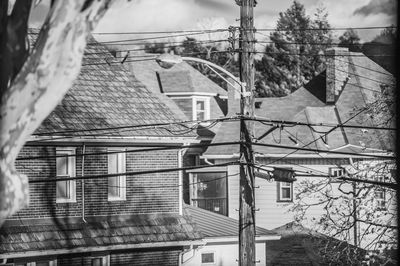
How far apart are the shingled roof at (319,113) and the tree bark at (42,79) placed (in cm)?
2837

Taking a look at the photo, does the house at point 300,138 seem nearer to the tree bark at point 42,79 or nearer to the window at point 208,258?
the window at point 208,258

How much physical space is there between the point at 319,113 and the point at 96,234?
18213 mm

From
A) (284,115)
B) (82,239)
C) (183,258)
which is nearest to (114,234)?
(82,239)

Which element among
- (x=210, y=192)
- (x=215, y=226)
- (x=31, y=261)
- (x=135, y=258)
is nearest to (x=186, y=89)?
(x=210, y=192)

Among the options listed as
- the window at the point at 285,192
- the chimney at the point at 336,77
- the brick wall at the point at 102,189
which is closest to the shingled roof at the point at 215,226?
the brick wall at the point at 102,189

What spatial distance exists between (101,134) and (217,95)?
23.5 meters

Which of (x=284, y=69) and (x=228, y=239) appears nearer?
(x=228, y=239)

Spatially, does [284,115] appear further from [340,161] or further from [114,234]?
[114,234]

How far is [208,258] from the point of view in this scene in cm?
2942

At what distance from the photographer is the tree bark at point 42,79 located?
823cm

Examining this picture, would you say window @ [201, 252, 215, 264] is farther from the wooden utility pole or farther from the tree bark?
the tree bark

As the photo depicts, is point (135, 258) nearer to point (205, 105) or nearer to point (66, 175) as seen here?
point (66, 175)

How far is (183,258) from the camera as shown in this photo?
27.2 meters

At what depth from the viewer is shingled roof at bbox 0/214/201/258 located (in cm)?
2384
